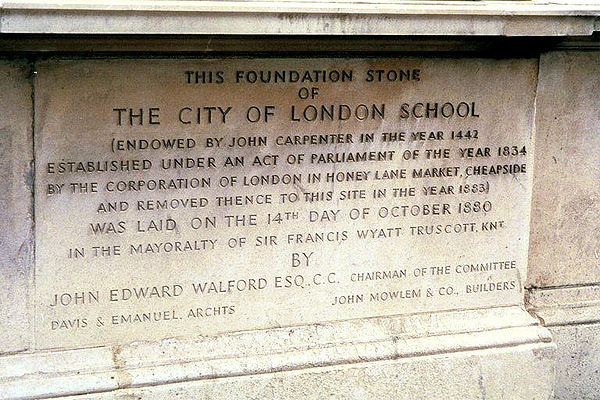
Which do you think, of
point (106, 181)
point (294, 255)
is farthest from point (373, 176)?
point (106, 181)

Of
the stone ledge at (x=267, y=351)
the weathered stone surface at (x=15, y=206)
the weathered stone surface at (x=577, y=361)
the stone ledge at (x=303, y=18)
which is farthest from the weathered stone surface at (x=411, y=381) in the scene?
the stone ledge at (x=303, y=18)

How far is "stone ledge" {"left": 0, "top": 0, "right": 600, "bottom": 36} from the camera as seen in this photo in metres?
4.12

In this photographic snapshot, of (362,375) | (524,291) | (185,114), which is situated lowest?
(362,375)

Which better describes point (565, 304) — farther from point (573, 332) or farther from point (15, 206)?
point (15, 206)

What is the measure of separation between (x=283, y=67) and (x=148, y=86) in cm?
60

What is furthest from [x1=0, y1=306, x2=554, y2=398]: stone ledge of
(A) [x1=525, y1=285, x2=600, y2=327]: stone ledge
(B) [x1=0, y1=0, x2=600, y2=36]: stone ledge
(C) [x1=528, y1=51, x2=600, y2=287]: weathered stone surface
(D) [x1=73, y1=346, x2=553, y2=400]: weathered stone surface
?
(B) [x1=0, y1=0, x2=600, y2=36]: stone ledge

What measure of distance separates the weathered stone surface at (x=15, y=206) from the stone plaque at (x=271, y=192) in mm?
49

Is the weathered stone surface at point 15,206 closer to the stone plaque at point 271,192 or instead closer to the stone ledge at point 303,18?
the stone plaque at point 271,192

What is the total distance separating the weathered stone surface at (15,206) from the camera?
4.55 metres

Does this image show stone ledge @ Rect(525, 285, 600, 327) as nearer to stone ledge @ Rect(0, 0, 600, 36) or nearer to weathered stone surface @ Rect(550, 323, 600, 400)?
weathered stone surface @ Rect(550, 323, 600, 400)

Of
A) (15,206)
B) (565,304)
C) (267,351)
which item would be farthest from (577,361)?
(15,206)

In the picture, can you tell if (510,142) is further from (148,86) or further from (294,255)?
(148,86)

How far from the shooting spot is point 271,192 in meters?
5.01

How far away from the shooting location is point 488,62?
5234mm
